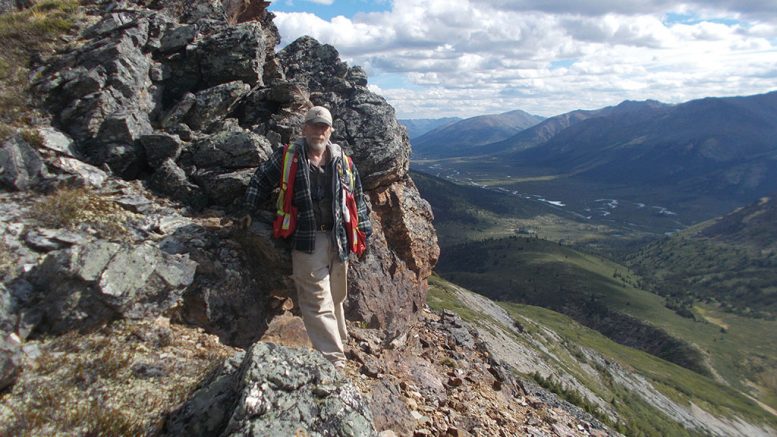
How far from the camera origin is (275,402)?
25.1 ft

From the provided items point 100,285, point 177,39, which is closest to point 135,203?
point 100,285

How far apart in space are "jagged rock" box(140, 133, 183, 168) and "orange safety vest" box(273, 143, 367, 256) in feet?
19.4

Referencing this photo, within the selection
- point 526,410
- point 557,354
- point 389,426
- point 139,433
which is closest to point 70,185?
point 139,433

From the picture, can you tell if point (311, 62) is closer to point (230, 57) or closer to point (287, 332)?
point (230, 57)

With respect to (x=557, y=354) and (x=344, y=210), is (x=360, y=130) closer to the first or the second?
(x=344, y=210)

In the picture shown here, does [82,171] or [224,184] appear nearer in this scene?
[82,171]

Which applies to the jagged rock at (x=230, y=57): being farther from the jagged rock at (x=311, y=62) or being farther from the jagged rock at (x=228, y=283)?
the jagged rock at (x=228, y=283)

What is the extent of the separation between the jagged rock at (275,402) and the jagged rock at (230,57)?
1529 centimetres

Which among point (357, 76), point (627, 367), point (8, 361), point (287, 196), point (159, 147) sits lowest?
point (627, 367)

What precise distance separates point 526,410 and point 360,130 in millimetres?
13553

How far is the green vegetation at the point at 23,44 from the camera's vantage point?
1511 centimetres

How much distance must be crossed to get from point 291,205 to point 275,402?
16.8 ft

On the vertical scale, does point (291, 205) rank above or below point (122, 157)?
below

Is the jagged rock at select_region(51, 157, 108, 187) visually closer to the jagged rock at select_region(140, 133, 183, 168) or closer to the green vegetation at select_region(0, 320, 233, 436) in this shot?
the jagged rock at select_region(140, 133, 183, 168)
